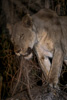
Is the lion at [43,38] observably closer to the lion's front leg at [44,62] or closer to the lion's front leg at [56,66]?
the lion's front leg at [56,66]

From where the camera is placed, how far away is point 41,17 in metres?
3.02

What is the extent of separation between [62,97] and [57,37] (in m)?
0.91

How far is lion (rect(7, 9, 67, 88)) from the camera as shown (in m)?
2.76

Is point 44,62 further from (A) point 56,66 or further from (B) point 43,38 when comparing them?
(B) point 43,38

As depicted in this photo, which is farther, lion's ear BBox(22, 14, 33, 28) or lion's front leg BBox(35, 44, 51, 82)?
lion's front leg BBox(35, 44, 51, 82)

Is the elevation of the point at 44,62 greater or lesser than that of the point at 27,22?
lesser

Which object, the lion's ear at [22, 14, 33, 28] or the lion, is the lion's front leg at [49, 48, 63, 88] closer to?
the lion

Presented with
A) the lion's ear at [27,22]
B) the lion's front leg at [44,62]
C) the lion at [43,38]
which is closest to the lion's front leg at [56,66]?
the lion at [43,38]

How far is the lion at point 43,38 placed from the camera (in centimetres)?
276

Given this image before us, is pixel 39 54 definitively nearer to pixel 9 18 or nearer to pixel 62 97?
pixel 62 97

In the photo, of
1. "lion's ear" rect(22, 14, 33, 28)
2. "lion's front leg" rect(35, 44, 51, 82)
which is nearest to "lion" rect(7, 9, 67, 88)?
"lion's ear" rect(22, 14, 33, 28)

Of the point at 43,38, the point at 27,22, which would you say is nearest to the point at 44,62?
the point at 43,38

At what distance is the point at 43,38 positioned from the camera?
2850 millimetres

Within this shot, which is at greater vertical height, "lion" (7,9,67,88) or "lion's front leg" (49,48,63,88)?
"lion" (7,9,67,88)
